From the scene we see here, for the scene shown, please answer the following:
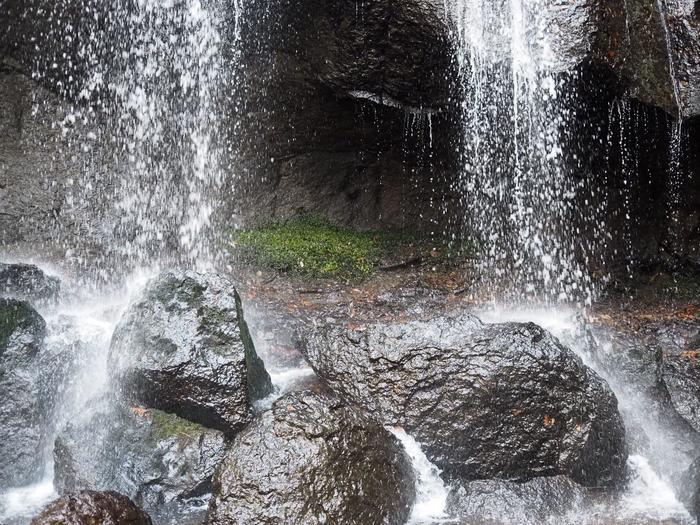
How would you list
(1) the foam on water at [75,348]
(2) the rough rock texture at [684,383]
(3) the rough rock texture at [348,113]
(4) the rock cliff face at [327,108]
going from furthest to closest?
(3) the rough rock texture at [348,113], (4) the rock cliff face at [327,108], (2) the rough rock texture at [684,383], (1) the foam on water at [75,348]

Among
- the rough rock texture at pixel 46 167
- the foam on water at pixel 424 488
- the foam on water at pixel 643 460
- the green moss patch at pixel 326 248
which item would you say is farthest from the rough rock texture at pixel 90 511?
the rough rock texture at pixel 46 167

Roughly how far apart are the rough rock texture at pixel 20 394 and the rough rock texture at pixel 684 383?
5.02 metres

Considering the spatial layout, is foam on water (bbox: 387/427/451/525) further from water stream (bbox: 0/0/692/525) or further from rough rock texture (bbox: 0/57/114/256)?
rough rock texture (bbox: 0/57/114/256)

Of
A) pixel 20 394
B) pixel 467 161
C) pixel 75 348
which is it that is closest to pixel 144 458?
pixel 20 394

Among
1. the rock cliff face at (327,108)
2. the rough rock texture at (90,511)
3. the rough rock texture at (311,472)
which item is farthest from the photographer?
the rock cliff face at (327,108)

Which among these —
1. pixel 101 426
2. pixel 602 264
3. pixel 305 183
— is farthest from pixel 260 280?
pixel 602 264

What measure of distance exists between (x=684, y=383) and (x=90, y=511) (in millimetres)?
4814

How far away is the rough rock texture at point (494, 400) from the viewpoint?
14.6 feet

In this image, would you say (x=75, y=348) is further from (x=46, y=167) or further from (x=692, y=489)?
(x=692, y=489)

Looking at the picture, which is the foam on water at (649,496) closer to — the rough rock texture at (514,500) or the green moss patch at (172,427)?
the rough rock texture at (514,500)

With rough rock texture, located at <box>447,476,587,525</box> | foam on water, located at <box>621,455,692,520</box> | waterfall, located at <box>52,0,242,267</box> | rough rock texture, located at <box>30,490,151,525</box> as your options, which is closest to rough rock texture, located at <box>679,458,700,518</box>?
foam on water, located at <box>621,455,692,520</box>

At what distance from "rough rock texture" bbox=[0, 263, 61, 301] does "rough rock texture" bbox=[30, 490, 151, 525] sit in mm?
3317

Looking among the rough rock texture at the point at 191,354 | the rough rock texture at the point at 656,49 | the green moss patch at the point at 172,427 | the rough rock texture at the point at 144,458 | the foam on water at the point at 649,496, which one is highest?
the rough rock texture at the point at 656,49

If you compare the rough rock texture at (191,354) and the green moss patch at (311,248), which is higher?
the green moss patch at (311,248)
